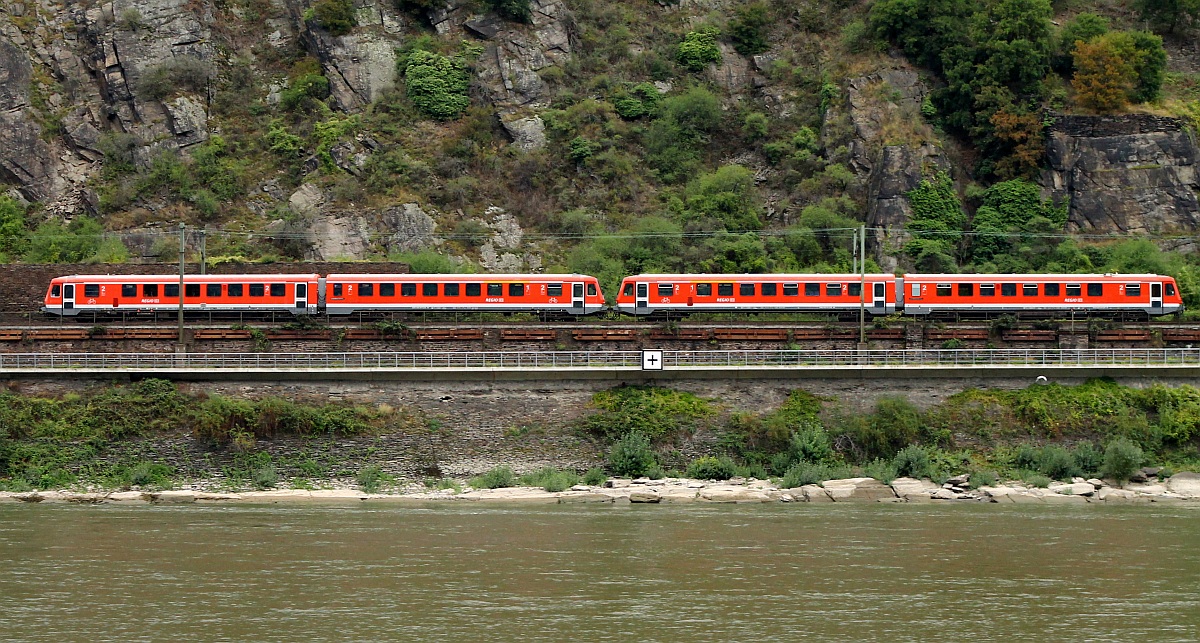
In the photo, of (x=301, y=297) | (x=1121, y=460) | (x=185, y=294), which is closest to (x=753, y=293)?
(x=1121, y=460)

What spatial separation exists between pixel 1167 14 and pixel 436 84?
44.1 m

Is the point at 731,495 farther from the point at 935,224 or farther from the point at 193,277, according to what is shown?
the point at 935,224

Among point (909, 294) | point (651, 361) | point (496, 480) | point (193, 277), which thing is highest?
point (193, 277)

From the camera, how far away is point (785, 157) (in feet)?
273

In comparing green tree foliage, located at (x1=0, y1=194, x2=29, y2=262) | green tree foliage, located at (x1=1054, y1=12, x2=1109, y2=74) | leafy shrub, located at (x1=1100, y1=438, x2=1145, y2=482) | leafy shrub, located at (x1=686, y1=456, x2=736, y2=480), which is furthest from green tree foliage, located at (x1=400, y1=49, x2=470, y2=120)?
leafy shrub, located at (x1=1100, y1=438, x2=1145, y2=482)

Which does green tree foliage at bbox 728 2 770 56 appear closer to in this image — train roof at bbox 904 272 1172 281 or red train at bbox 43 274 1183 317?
red train at bbox 43 274 1183 317

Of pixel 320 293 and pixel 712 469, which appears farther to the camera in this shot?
pixel 320 293

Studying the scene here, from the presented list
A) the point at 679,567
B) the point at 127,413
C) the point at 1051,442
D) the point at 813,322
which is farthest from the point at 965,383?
the point at 127,413

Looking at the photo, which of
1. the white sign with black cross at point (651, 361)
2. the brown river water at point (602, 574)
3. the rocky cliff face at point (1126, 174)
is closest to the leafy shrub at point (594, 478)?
the brown river water at point (602, 574)

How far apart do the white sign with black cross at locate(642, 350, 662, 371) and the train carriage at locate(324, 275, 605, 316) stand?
8888 mm

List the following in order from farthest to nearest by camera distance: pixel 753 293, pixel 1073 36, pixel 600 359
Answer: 1. pixel 1073 36
2. pixel 753 293
3. pixel 600 359

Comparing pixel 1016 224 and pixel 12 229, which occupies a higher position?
pixel 1016 224

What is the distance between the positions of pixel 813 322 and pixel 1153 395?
13.8 meters

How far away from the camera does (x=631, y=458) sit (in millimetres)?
50719
